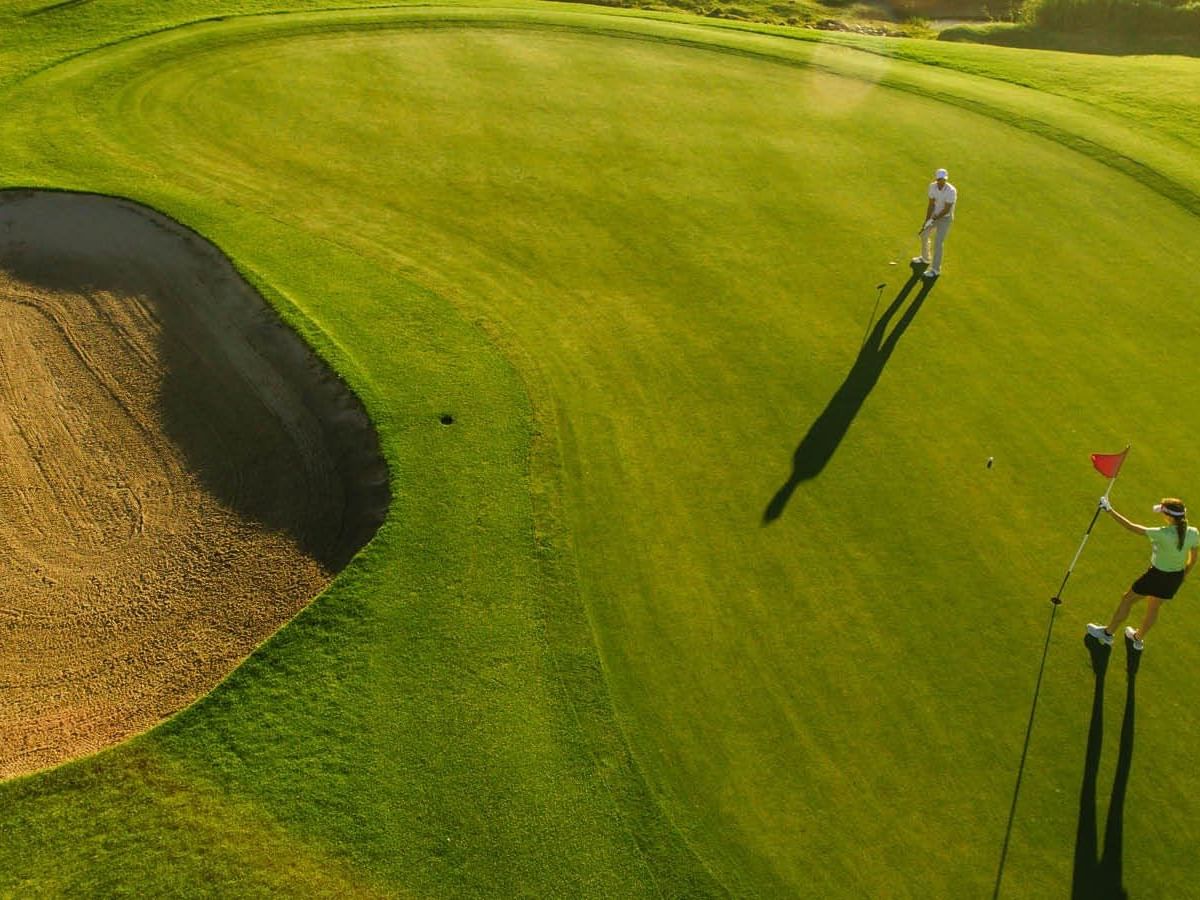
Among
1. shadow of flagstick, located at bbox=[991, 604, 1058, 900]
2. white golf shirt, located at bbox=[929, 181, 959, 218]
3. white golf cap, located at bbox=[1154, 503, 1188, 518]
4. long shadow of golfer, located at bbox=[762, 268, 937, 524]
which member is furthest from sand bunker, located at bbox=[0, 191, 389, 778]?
white golf shirt, located at bbox=[929, 181, 959, 218]

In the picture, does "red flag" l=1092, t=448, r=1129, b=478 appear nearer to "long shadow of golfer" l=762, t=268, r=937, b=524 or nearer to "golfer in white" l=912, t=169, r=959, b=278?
"long shadow of golfer" l=762, t=268, r=937, b=524

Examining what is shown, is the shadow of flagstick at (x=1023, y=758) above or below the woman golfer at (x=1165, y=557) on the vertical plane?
below

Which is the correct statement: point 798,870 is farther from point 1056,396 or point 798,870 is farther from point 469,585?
point 1056,396

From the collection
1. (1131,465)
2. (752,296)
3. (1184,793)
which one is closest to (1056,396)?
(1131,465)

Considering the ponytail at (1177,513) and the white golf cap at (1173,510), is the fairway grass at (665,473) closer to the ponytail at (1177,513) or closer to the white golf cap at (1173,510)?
the ponytail at (1177,513)

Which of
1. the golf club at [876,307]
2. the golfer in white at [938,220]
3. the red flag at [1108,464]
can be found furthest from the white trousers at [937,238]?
the red flag at [1108,464]
